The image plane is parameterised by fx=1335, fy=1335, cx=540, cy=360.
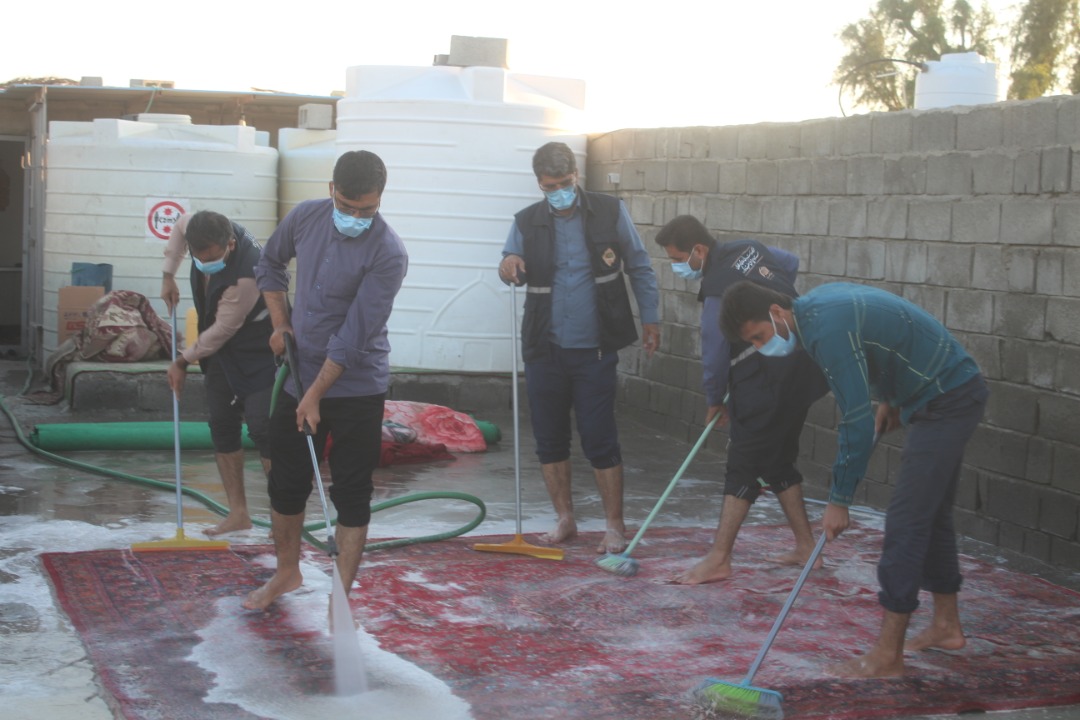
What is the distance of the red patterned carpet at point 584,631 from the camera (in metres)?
4.05

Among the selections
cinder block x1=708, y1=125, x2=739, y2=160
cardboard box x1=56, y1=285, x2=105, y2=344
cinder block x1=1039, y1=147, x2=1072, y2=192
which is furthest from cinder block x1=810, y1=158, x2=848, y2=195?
cardboard box x1=56, y1=285, x2=105, y2=344

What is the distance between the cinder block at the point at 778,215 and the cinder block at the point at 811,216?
63mm

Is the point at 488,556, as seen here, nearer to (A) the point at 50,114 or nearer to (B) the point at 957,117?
(B) the point at 957,117

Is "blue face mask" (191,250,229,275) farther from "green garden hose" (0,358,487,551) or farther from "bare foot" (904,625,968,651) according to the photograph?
"bare foot" (904,625,968,651)

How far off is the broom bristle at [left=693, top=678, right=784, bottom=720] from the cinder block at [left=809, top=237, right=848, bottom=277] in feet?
12.5

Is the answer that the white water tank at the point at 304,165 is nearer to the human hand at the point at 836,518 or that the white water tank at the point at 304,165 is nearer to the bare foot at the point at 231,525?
the bare foot at the point at 231,525

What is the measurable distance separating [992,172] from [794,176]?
1706mm

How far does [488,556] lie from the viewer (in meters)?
5.74

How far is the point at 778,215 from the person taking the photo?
7930 mm

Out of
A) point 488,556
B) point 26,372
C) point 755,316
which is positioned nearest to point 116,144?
point 26,372

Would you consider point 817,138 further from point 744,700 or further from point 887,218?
point 744,700

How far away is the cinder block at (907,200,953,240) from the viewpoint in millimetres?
6496

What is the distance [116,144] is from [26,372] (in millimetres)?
2326

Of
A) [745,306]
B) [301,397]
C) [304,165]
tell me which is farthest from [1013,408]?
[304,165]
